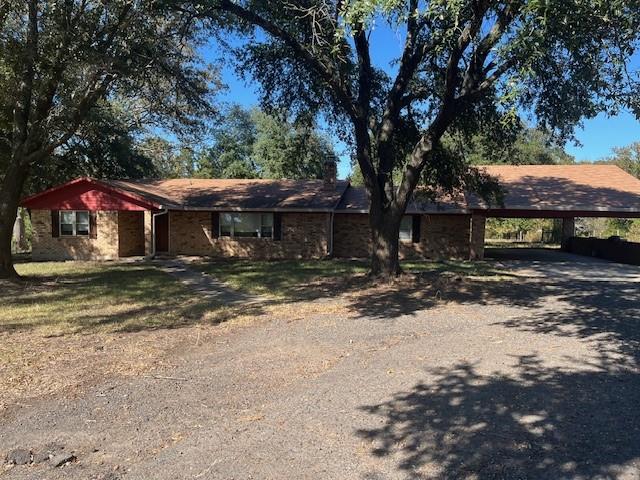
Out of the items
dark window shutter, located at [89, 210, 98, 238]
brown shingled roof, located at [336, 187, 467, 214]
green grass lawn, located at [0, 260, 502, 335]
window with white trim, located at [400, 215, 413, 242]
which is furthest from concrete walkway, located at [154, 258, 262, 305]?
window with white trim, located at [400, 215, 413, 242]

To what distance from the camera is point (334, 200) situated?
75.3ft

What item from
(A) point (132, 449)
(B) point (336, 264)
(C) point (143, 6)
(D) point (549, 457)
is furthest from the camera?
(B) point (336, 264)

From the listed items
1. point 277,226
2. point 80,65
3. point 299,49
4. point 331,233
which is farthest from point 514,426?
point 277,226

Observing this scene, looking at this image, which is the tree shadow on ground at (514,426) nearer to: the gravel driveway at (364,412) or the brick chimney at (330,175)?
the gravel driveway at (364,412)

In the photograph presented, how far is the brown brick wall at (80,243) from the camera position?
22188 mm

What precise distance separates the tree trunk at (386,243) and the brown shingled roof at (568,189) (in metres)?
8.57

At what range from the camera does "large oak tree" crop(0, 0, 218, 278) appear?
A: 11.3 m

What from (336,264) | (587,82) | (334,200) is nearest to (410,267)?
(336,264)

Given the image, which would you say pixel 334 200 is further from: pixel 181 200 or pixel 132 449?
pixel 132 449

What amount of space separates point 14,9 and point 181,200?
12440 mm

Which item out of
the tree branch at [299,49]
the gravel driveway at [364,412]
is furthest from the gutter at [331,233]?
the gravel driveway at [364,412]

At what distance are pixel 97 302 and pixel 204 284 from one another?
3.59m

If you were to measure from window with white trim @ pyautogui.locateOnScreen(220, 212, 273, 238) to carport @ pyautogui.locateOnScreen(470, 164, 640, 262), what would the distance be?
8.85 meters

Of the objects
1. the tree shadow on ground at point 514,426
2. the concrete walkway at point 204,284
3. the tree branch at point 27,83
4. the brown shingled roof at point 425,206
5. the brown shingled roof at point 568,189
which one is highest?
the tree branch at point 27,83
